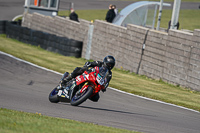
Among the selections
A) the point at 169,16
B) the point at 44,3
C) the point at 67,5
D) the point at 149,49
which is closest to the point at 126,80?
the point at 149,49

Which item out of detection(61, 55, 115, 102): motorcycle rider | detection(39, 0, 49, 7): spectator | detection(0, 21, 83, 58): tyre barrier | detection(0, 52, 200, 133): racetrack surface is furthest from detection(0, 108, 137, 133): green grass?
detection(39, 0, 49, 7): spectator

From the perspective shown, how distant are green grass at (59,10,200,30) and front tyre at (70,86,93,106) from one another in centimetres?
2166

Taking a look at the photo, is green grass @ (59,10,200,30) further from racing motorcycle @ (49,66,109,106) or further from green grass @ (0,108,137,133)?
green grass @ (0,108,137,133)

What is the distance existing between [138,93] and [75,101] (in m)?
4.14

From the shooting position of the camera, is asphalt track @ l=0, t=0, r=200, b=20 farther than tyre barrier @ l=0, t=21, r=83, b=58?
Yes

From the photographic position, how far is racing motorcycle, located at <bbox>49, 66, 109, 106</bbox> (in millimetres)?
8281

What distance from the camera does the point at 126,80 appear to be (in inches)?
580

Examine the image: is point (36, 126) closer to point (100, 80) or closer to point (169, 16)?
point (100, 80)

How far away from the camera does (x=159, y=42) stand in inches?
602

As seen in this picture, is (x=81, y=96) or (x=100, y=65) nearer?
(x=81, y=96)

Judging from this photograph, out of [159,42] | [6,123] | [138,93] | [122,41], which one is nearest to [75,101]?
[6,123]

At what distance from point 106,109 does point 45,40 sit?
40.2ft

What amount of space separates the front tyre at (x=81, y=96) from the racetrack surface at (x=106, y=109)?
192 mm

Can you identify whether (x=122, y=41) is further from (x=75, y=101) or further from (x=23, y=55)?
(x=75, y=101)
